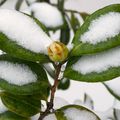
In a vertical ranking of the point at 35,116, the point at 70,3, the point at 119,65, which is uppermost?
the point at 119,65

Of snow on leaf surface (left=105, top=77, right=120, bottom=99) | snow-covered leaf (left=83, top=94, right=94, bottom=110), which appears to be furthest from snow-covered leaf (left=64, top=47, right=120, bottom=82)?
snow-covered leaf (left=83, top=94, right=94, bottom=110)

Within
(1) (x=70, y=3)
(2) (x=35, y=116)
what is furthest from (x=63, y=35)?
(1) (x=70, y=3)

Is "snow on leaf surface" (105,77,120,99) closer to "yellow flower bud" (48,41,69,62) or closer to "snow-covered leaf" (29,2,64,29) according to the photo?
"yellow flower bud" (48,41,69,62)

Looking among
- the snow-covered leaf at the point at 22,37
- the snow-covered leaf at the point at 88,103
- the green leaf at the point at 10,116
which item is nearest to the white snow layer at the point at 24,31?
the snow-covered leaf at the point at 22,37

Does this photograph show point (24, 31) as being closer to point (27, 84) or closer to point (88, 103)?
point (27, 84)

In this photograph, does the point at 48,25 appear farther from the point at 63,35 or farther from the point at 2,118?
the point at 2,118

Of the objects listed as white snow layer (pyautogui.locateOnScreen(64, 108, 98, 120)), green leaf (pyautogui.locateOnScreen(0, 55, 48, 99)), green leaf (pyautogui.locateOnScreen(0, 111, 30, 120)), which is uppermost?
green leaf (pyautogui.locateOnScreen(0, 55, 48, 99))
